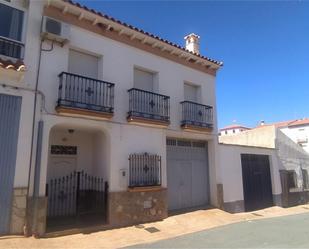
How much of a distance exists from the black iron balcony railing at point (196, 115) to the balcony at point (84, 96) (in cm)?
373

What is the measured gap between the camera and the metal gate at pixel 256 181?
15047 mm

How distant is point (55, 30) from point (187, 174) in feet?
26.4

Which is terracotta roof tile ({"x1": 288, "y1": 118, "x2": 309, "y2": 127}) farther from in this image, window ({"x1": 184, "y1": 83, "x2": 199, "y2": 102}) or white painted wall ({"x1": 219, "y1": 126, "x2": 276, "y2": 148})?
window ({"x1": 184, "y1": 83, "x2": 199, "y2": 102})

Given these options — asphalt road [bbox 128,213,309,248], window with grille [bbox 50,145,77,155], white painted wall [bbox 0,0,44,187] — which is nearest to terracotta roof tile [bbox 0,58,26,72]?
white painted wall [bbox 0,0,44,187]

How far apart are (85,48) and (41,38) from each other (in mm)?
A: 1539

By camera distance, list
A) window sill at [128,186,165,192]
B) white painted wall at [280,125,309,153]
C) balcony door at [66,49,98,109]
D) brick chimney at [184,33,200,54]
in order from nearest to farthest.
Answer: balcony door at [66,49,98,109] → window sill at [128,186,165,192] → brick chimney at [184,33,200,54] → white painted wall at [280,125,309,153]

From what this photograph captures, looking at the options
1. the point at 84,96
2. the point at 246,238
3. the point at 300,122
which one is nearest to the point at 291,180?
the point at 246,238

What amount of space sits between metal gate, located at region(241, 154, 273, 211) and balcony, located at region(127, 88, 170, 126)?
620cm

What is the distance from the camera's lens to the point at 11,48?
26.8 ft

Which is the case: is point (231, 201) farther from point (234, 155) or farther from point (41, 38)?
point (41, 38)

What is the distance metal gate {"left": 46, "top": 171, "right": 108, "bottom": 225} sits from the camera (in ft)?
31.7

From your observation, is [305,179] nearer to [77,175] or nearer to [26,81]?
[77,175]

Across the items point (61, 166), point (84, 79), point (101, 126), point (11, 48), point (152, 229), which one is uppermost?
point (11, 48)

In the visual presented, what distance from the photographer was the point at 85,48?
9742 millimetres
